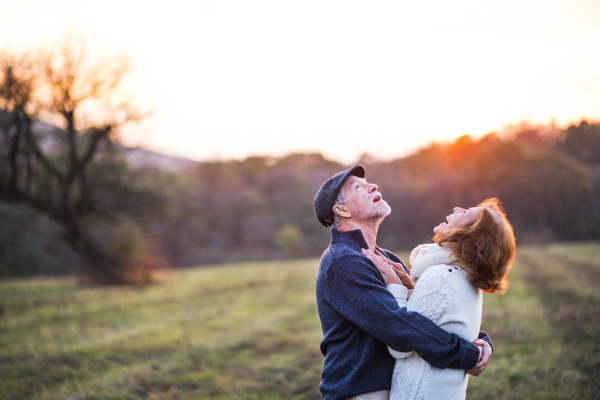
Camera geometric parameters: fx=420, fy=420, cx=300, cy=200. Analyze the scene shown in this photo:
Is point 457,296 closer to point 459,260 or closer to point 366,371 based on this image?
point 459,260

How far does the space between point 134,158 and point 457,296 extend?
716 inches

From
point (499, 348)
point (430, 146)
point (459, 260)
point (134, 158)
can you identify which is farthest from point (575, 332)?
point (430, 146)

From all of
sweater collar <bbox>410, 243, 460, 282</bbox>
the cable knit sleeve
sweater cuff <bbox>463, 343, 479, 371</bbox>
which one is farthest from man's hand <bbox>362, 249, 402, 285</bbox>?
sweater cuff <bbox>463, 343, 479, 371</bbox>

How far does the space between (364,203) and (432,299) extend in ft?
2.40

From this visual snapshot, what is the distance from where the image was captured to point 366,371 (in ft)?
7.97

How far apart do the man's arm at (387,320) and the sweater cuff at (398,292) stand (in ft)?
0.29

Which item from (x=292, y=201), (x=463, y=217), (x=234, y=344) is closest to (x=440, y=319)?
(x=463, y=217)

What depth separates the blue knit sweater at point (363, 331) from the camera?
7.30 ft

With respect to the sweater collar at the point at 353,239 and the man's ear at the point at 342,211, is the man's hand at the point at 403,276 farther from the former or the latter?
the man's ear at the point at 342,211

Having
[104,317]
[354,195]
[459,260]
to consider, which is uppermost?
[354,195]

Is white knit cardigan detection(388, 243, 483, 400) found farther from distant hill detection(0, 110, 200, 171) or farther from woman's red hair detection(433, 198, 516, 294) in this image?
distant hill detection(0, 110, 200, 171)

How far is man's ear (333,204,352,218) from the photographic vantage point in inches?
107

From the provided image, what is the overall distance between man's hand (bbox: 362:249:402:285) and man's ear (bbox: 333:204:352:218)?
0.27m

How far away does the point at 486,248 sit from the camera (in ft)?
7.93
